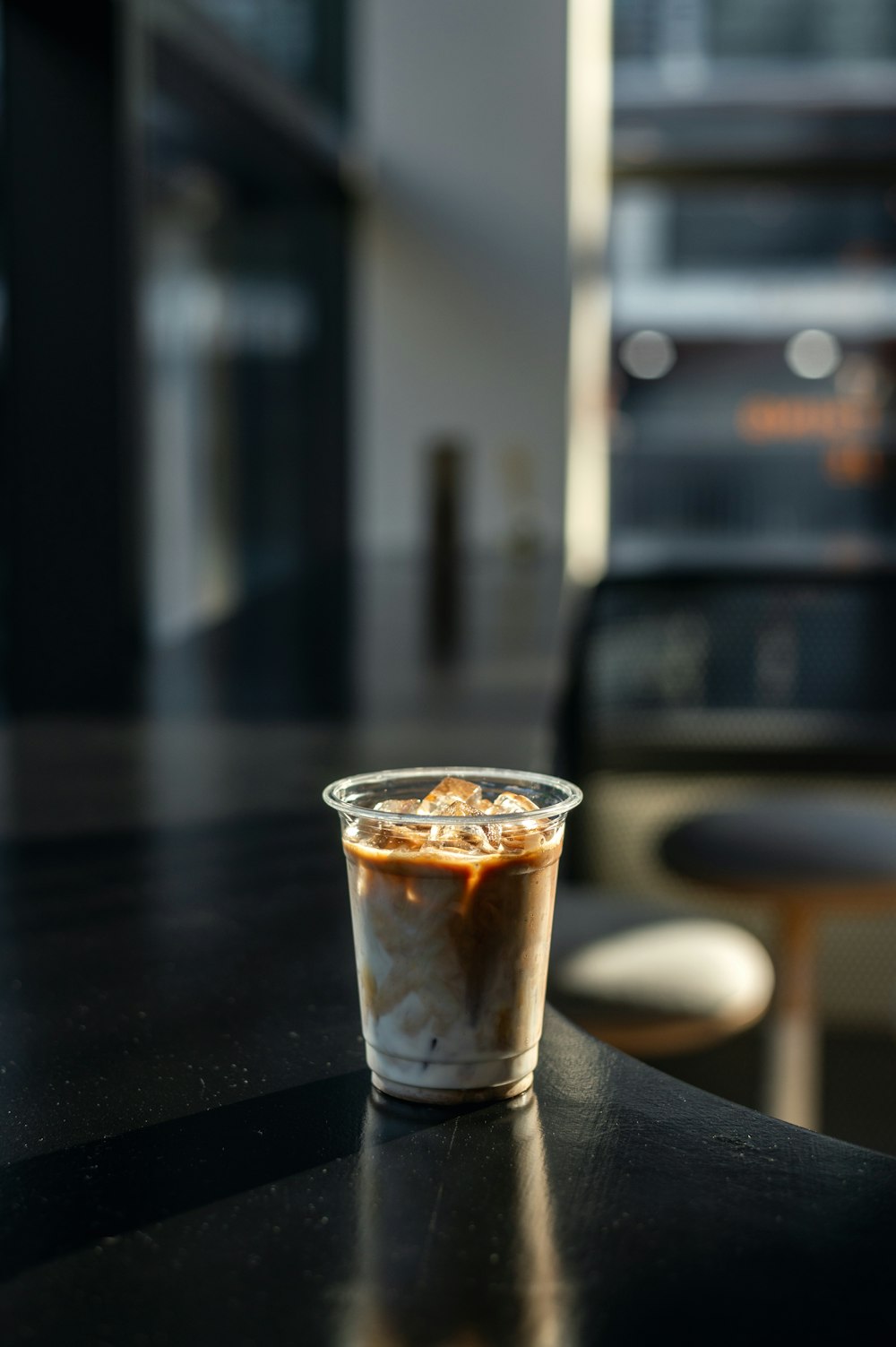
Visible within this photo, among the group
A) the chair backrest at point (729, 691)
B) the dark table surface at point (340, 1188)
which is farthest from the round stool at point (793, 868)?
the dark table surface at point (340, 1188)

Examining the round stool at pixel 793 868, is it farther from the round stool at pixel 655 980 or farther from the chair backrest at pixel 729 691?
the chair backrest at pixel 729 691

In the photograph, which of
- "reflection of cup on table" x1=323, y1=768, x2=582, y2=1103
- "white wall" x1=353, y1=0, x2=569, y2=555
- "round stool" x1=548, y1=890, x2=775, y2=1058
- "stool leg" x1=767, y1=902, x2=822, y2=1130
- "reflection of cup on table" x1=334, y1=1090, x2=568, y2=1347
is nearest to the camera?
"reflection of cup on table" x1=334, y1=1090, x2=568, y2=1347

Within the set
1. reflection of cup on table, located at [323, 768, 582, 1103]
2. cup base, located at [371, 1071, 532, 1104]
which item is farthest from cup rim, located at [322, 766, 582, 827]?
cup base, located at [371, 1071, 532, 1104]

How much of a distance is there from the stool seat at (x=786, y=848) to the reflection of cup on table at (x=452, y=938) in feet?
4.56

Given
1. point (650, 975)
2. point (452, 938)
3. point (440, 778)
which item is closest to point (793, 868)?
point (650, 975)

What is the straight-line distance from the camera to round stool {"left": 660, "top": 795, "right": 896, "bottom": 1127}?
2.02m

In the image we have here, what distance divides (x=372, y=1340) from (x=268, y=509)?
3.82m

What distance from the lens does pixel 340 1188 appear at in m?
0.60

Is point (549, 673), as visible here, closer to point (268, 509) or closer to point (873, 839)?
point (873, 839)

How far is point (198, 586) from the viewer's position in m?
3.52

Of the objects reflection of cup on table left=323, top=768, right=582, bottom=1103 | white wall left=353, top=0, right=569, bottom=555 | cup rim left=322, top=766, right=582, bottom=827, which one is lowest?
reflection of cup on table left=323, top=768, right=582, bottom=1103

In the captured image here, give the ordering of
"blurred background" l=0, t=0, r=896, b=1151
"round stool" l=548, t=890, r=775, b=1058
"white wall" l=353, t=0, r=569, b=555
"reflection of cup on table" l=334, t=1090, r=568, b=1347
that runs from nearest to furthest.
Answer: "reflection of cup on table" l=334, t=1090, r=568, b=1347 → "round stool" l=548, t=890, r=775, b=1058 → "blurred background" l=0, t=0, r=896, b=1151 → "white wall" l=353, t=0, r=569, b=555

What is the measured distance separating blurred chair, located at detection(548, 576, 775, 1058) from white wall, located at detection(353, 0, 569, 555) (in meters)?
2.96

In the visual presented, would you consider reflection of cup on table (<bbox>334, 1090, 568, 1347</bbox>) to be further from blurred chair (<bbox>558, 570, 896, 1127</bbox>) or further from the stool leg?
blurred chair (<bbox>558, 570, 896, 1127</bbox>)
